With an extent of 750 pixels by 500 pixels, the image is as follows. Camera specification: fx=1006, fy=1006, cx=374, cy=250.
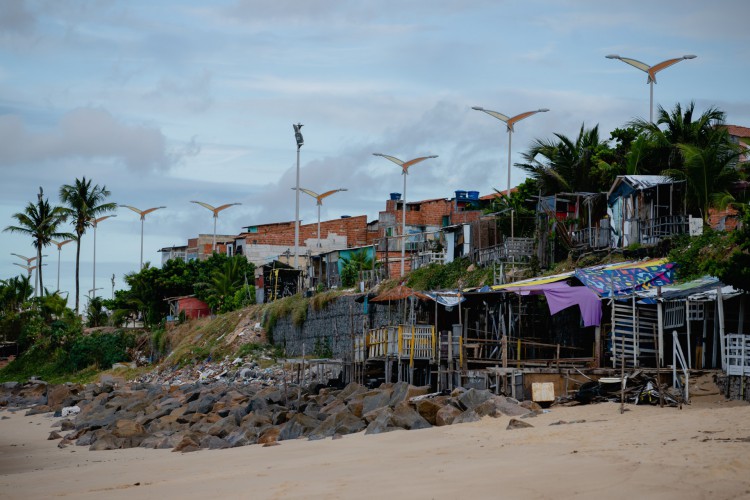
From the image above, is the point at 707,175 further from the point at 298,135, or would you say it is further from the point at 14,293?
the point at 14,293

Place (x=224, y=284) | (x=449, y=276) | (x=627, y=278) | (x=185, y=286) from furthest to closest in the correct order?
1. (x=185, y=286)
2. (x=224, y=284)
3. (x=449, y=276)
4. (x=627, y=278)

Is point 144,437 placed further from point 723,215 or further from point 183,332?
point 183,332

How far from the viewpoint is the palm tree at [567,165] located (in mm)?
41250

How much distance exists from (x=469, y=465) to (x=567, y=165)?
91.1 feet

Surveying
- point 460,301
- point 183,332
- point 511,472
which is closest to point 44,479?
point 511,472

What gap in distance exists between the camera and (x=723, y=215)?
1367 inches

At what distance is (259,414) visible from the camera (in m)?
27.9

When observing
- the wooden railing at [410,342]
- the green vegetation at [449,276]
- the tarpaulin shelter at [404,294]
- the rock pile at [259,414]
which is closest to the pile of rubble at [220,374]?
the rock pile at [259,414]

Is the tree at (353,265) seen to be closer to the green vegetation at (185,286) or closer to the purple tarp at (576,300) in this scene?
the green vegetation at (185,286)

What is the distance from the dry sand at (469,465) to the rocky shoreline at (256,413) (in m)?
0.74

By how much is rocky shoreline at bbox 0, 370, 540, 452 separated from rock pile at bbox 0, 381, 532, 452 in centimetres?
2

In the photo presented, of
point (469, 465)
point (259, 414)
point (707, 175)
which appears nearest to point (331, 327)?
point (259, 414)

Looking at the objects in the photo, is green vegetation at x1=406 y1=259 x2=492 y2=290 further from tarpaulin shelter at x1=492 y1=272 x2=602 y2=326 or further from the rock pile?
tarpaulin shelter at x1=492 y1=272 x2=602 y2=326

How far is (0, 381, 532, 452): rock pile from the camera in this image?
74.7ft
